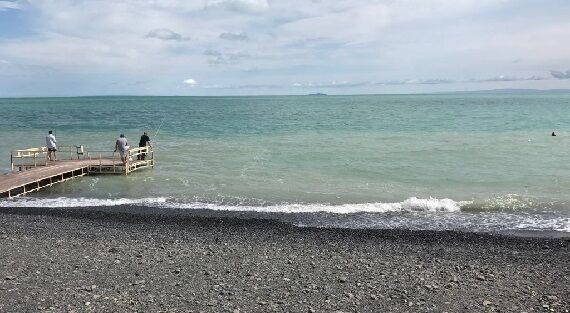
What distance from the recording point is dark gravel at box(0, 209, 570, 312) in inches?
345

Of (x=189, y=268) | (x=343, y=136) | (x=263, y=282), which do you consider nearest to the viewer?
(x=263, y=282)

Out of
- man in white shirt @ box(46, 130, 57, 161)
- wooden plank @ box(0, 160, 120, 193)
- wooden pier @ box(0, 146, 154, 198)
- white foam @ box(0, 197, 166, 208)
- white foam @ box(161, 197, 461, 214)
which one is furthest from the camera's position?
man in white shirt @ box(46, 130, 57, 161)

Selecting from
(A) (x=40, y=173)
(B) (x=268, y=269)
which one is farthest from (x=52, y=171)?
(B) (x=268, y=269)

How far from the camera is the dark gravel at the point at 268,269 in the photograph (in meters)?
8.76

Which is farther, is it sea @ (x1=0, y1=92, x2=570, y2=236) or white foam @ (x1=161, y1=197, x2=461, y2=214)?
white foam @ (x1=161, y1=197, x2=461, y2=214)

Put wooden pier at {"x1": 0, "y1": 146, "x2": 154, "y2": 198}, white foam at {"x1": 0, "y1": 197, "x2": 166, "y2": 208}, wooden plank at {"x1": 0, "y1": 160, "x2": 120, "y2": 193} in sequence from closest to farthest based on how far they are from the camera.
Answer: white foam at {"x1": 0, "y1": 197, "x2": 166, "y2": 208}, wooden plank at {"x1": 0, "y1": 160, "x2": 120, "y2": 193}, wooden pier at {"x1": 0, "y1": 146, "x2": 154, "y2": 198}

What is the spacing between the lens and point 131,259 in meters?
11.1

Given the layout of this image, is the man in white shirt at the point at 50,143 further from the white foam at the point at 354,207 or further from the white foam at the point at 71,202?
the white foam at the point at 354,207

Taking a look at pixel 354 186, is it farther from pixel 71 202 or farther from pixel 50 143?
pixel 50 143

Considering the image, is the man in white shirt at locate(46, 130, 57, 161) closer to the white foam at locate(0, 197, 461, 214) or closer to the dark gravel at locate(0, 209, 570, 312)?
the white foam at locate(0, 197, 461, 214)

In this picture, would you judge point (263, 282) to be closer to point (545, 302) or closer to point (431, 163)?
point (545, 302)

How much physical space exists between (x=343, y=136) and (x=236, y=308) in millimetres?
39229

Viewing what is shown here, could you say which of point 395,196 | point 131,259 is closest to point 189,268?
point 131,259

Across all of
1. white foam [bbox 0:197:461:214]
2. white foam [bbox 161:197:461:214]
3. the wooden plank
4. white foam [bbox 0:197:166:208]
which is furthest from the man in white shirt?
white foam [bbox 161:197:461:214]
